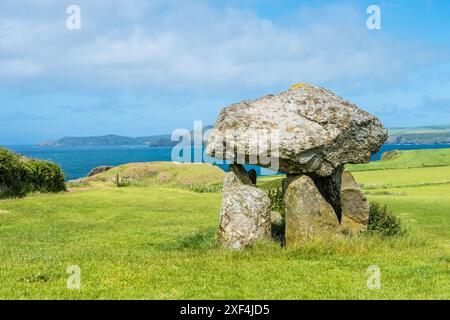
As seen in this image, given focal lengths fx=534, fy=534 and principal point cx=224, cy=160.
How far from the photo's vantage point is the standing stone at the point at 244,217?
50.4ft

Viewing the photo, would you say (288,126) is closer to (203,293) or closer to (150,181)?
(203,293)

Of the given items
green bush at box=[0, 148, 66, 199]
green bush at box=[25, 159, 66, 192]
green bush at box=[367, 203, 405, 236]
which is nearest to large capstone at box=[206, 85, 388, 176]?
green bush at box=[367, 203, 405, 236]

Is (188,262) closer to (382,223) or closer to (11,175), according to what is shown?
(382,223)

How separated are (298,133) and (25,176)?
87.5 ft

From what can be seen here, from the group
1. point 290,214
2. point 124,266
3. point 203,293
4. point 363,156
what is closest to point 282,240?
point 290,214

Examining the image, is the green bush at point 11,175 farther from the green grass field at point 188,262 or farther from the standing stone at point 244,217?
the standing stone at point 244,217

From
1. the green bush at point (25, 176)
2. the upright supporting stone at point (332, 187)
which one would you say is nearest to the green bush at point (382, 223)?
the upright supporting stone at point (332, 187)

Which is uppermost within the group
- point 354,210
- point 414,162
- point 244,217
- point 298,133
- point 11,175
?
point 298,133

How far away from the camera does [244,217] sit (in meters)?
15.5

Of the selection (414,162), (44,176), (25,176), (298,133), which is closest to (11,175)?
(25,176)

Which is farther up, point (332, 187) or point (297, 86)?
point (297, 86)

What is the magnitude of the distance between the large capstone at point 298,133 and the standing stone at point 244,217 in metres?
1.02

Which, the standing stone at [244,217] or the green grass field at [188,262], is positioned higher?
the standing stone at [244,217]
